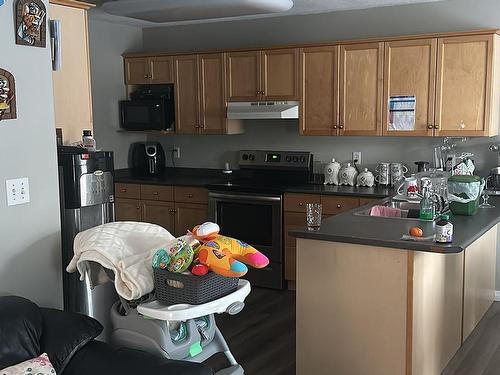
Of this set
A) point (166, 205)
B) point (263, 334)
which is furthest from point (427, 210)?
point (166, 205)

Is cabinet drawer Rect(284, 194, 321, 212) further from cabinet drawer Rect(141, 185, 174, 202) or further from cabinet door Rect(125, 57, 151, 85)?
cabinet door Rect(125, 57, 151, 85)

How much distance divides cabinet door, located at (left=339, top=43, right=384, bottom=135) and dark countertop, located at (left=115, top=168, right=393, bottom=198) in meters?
0.49

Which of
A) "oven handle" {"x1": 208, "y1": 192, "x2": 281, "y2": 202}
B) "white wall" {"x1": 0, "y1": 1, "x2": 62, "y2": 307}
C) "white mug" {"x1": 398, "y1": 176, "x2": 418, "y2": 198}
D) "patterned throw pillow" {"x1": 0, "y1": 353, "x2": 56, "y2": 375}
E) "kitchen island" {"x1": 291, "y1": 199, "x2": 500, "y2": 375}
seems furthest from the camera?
"oven handle" {"x1": 208, "y1": 192, "x2": 281, "y2": 202}

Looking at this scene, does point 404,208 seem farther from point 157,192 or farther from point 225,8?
point 157,192

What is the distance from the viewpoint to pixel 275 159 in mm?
5750

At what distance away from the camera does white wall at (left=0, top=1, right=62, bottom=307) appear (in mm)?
2494

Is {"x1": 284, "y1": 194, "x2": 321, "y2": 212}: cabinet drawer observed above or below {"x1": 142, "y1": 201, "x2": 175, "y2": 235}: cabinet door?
above

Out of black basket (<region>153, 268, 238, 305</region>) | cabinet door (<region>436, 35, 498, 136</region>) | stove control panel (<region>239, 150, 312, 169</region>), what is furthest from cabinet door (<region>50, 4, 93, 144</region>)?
cabinet door (<region>436, 35, 498, 136</region>)

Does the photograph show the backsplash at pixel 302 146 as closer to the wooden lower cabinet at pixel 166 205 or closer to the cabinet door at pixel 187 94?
the cabinet door at pixel 187 94

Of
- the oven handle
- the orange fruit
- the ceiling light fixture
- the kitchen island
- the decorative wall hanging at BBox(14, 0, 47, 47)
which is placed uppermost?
the ceiling light fixture

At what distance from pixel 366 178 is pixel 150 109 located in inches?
88.5

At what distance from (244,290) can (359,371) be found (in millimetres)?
1108

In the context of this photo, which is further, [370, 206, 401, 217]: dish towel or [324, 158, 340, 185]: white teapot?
[324, 158, 340, 185]: white teapot

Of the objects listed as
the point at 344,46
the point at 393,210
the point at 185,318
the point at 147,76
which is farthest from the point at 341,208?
the point at 185,318
